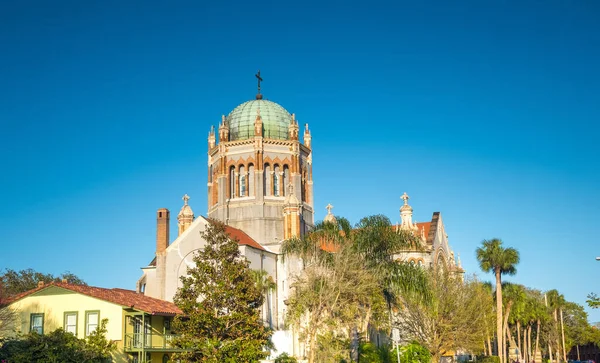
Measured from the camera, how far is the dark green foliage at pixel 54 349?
3409 cm

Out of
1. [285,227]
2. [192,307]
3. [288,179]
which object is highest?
[288,179]

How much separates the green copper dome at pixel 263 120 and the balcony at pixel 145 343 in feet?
85.4

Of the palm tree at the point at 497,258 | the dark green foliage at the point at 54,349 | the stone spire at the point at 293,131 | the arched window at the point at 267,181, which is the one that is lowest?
the dark green foliage at the point at 54,349

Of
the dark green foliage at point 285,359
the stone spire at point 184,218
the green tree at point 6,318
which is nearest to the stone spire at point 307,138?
the stone spire at point 184,218

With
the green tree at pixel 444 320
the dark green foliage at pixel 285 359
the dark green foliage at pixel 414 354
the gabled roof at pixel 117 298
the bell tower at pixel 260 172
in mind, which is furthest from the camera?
the bell tower at pixel 260 172

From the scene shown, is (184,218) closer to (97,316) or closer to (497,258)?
(97,316)

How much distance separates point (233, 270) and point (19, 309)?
1536 centimetres

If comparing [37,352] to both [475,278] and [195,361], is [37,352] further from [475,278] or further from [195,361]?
[475,278]

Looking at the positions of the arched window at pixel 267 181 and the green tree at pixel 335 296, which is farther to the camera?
the arched window at pixel 267 181

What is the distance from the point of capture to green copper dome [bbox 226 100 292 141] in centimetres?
6292

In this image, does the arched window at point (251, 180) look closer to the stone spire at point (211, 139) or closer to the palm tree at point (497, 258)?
the stone spire at point (211, 139)

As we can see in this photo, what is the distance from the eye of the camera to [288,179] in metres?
61.0

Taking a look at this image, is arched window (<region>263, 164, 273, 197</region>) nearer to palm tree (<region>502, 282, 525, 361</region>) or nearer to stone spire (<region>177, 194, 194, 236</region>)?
stone spire (<region>177, 194, 194, 236</region>)

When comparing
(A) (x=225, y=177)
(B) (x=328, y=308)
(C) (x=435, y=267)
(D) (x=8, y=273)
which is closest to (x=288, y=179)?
(A) (x=225, y=177)
